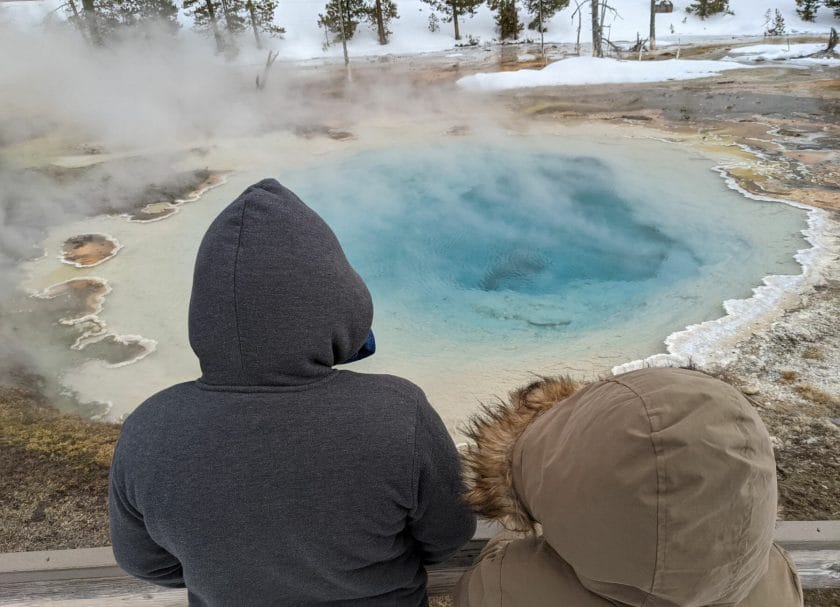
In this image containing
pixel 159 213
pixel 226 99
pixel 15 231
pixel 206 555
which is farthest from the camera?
pixel 226 99

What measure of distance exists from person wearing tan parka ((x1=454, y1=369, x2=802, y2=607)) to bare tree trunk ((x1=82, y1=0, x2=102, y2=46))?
16.9 metres

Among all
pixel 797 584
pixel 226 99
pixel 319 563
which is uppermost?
pixel 226 99

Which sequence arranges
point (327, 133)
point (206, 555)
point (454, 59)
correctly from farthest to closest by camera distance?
point (454, 59) → point (327, 133) → point (206, 555)

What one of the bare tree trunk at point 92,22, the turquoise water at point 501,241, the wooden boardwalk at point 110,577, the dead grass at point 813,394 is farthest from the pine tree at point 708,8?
the wooden boardwalk at point 110,577

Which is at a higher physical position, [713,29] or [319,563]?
[713,29]

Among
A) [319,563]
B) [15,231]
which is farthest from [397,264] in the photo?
[319,563]

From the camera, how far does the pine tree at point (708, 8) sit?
70.4 ft

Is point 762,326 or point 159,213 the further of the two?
point 159,213

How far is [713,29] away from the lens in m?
21.0

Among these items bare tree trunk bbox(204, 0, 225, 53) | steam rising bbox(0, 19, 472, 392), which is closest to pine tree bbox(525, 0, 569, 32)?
steam rising bbox(0, 19, 472, 392)

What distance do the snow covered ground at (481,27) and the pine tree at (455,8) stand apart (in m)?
0.32

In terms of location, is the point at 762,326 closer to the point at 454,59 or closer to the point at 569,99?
the point at 569,99

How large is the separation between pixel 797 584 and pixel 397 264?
13.6 feet

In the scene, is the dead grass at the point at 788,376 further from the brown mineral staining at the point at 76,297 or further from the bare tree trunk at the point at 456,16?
the bare tree trunk at the point at 456,16
